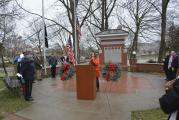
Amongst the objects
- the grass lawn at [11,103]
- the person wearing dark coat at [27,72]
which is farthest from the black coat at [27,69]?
the grass lawn at [11,103]

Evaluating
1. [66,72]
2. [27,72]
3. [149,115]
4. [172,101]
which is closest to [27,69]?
[27,72]

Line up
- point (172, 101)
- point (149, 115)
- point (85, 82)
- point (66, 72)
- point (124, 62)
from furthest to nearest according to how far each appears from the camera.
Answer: point (124, 62), point (66, 72), point (85, 82), point (149, 115), point (172, 101)

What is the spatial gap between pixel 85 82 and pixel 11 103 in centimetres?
274

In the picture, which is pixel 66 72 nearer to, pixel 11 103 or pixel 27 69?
pixel 27 69

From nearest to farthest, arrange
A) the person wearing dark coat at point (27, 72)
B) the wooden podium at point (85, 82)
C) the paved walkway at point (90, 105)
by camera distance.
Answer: the paved walkway at point (90, 105)
the wooden podium at point (85, 82)
the person wearing dark coat at point (27, 72)

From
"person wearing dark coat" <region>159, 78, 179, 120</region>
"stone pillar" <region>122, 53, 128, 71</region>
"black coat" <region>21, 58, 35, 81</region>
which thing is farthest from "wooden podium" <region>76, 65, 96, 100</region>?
"stone pillar" <region>122, 53, 128, 71</region>

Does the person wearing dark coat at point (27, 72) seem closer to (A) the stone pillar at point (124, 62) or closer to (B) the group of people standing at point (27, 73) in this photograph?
(B) the group of people standing at point (27, 73)

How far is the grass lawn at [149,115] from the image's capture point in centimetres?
727

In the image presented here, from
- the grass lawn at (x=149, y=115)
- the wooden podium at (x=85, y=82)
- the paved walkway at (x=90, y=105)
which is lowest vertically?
the grass lawn at (x=149, y=115)

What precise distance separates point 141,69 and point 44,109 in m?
16.3

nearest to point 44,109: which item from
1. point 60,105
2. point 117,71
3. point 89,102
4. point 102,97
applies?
point 60,105

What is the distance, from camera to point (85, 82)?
10.2 m

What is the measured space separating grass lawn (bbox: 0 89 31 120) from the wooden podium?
1957mm

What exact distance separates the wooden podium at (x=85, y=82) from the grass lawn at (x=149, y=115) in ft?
8.27
